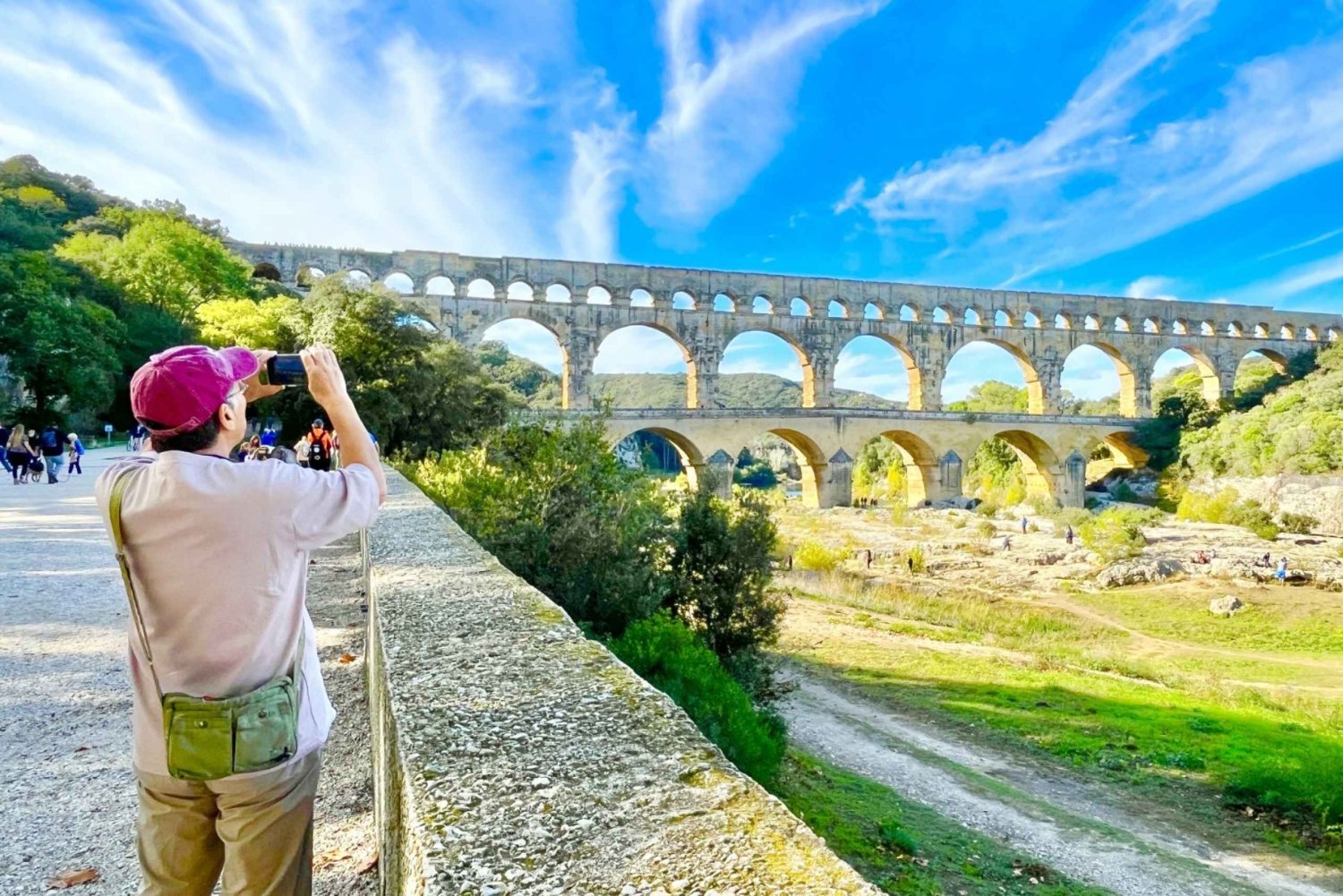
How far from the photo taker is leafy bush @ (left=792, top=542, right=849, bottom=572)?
19.5m

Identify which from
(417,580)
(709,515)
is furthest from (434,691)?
(709,515)

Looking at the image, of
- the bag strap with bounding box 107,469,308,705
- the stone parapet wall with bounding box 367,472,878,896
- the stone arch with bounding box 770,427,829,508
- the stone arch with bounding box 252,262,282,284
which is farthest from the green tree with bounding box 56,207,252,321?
the bag strap with bounding box 107,469,308,705

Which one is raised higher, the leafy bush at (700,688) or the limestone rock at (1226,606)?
→ the leafy bush at (700,688)

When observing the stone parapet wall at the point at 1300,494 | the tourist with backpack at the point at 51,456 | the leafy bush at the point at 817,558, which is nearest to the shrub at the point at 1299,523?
the stone parapet wall at the point at 1300,494

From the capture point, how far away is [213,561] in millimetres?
1181

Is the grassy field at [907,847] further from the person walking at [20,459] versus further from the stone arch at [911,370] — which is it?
the stone arch at [911,370]

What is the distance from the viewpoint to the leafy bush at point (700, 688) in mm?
4477

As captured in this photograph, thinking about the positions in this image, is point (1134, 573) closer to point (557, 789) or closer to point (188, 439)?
point (557, 789)

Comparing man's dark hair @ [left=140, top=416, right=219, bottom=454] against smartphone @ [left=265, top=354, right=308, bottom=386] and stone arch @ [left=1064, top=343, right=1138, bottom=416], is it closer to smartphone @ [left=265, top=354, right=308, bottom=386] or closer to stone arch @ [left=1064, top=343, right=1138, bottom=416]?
smartphone @ [left=265, top=354, right=308, bottom=386]

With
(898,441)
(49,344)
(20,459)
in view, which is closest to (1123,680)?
(20,459)

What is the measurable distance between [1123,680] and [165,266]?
2759 cm

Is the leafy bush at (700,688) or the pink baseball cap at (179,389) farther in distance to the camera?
the leafy bush at (700,688)

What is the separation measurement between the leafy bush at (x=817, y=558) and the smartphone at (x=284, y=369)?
61.5 feet

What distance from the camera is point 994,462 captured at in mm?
39062
